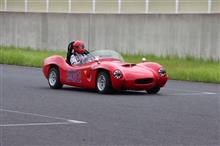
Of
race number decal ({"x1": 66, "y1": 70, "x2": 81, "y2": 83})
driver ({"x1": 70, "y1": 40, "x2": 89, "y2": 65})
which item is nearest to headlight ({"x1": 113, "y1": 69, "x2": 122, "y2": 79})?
race number decal ({"x1": 66, "y1": 70, "x2": 81, "y2": 83})

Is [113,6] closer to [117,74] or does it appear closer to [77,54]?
[77,54]

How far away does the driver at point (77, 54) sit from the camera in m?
22.0

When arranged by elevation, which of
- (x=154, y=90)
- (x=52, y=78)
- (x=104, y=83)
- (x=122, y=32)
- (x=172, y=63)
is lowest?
(x=172, y=63)

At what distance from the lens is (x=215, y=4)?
3316 cm

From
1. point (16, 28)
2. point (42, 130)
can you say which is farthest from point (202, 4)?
point (42, 130)

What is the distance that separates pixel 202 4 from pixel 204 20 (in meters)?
1.49

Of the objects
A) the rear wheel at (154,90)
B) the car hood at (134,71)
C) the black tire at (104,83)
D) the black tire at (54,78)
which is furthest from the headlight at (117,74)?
the black tire at (54,78)

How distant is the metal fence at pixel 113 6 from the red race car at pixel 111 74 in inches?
492

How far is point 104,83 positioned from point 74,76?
137 centimetres

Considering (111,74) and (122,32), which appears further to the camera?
(122,32)

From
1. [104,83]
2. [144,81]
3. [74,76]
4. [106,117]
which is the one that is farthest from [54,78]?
[106,117]

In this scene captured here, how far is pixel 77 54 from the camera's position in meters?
22.2

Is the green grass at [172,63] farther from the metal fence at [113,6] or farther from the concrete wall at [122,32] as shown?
the metal fence at [113,6]

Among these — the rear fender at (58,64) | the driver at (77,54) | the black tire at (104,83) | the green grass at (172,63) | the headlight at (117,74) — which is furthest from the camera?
the green grass at (172,63)
